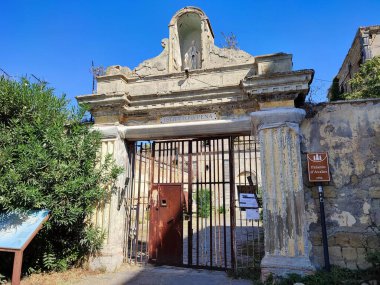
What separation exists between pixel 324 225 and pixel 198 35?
16.4ft

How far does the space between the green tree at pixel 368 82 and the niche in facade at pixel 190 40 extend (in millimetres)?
7842

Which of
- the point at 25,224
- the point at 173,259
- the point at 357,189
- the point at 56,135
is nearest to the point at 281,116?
the point at 357,189

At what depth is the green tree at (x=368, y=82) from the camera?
35.9 feet

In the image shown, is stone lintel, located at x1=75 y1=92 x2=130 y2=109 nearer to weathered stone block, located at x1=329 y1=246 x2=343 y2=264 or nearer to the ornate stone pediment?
the ornate stone pediment

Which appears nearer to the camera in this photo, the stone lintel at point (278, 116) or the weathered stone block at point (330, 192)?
the weathered stone block at point (330, 192)

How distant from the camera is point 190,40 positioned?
6.94 m

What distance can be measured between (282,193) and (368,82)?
9617 mm

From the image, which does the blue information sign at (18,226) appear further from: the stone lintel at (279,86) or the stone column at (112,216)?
the stone lintel at (279,86)

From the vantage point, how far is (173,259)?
598 centimetres

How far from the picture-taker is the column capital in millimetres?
5059

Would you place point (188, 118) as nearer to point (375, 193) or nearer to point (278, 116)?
point (278, 116)

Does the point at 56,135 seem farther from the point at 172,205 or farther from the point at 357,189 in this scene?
the point at 357,189

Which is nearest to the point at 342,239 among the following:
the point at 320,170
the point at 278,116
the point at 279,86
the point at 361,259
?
the point at 361,259

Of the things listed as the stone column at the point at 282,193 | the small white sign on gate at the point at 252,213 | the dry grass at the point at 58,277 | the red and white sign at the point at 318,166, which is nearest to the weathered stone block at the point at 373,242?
the stone column at the point at 282,193
